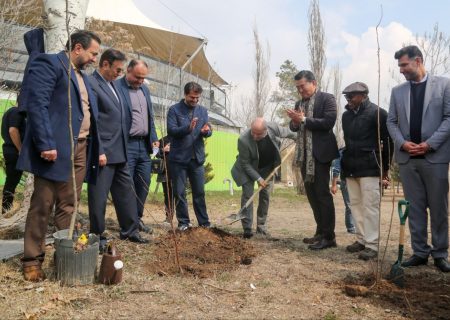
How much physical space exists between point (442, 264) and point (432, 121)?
1.29m

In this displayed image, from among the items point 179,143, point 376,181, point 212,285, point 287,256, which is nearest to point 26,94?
point 212,285

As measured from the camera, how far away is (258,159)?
553 cm

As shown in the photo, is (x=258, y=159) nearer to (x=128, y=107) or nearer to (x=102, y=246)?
(x=128, y=107)

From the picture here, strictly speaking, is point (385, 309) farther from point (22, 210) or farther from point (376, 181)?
point (22, 210)

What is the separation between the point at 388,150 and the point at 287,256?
1.54 m

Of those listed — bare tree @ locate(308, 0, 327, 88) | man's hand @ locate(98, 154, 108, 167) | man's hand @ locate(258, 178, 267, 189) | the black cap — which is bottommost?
man's hand @ locate(258, 178, 267, 189)

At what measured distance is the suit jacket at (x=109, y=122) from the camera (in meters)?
4.15

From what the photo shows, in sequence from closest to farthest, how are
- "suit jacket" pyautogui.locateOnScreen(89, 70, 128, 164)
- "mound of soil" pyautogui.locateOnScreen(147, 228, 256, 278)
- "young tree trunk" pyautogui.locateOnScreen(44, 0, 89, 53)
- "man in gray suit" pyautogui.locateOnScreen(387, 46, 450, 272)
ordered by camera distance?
"mound of soil" pyautogui.locateOnScreen(147, 228, 256, 278)
"man in gray suit" pyautogui.locateOnScreen(387, 46, 450, 272)
"suit jacket" pyautogui.locateOnScreen(89, 70, 128, 164)
"young tree trunk" pyautogui.locateOnScreen(44, 0, 89, 53)

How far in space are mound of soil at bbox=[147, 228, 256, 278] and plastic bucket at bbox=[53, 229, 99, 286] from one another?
607 mm

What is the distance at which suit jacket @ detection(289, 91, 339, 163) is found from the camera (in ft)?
15.6

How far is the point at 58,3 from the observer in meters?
4.93

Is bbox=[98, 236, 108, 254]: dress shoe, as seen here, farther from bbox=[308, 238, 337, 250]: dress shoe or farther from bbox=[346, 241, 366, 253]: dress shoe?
bbox=[346, 241, 366, 253]: dress shoe

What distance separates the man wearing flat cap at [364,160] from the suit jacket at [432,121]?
0.60 feet

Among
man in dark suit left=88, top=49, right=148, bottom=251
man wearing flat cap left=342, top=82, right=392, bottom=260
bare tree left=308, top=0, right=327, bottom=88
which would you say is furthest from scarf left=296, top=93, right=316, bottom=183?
bare tree left=308, top=0, right=327, bottom=88
